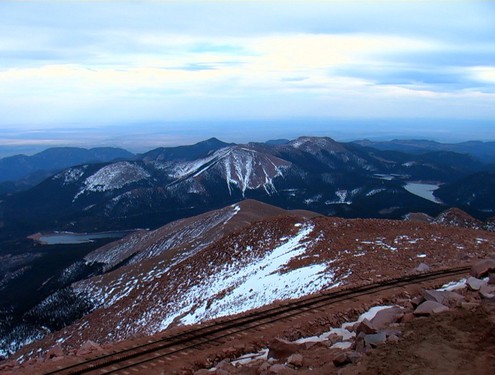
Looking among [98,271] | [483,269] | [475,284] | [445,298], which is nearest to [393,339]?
[445,298]

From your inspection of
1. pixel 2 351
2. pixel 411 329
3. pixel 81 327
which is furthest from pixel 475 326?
pixel 2 351

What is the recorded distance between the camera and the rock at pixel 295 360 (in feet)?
41.0

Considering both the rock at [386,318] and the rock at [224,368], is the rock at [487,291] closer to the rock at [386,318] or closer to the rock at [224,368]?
the rock at [386,318]

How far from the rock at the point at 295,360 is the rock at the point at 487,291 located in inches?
273

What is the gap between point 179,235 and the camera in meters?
102

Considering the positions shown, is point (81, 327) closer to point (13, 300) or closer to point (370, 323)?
point (370, 323)

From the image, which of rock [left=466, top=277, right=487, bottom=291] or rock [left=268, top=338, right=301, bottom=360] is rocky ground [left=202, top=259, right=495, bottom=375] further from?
rock [left=466, top=277, right=487, bottom=291]

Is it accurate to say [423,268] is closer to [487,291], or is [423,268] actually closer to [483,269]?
[483,269]

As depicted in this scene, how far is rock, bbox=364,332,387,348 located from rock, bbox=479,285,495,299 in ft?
16.6

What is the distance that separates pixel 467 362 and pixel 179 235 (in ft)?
309

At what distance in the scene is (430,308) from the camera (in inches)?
576

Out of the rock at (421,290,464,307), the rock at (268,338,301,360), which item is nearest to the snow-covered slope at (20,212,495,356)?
the rock at (421,290,464,307)

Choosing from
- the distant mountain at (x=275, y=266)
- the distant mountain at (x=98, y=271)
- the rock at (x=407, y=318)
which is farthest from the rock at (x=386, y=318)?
the distant mountain at (x=98, y=271)

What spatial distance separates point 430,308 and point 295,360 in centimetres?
497
